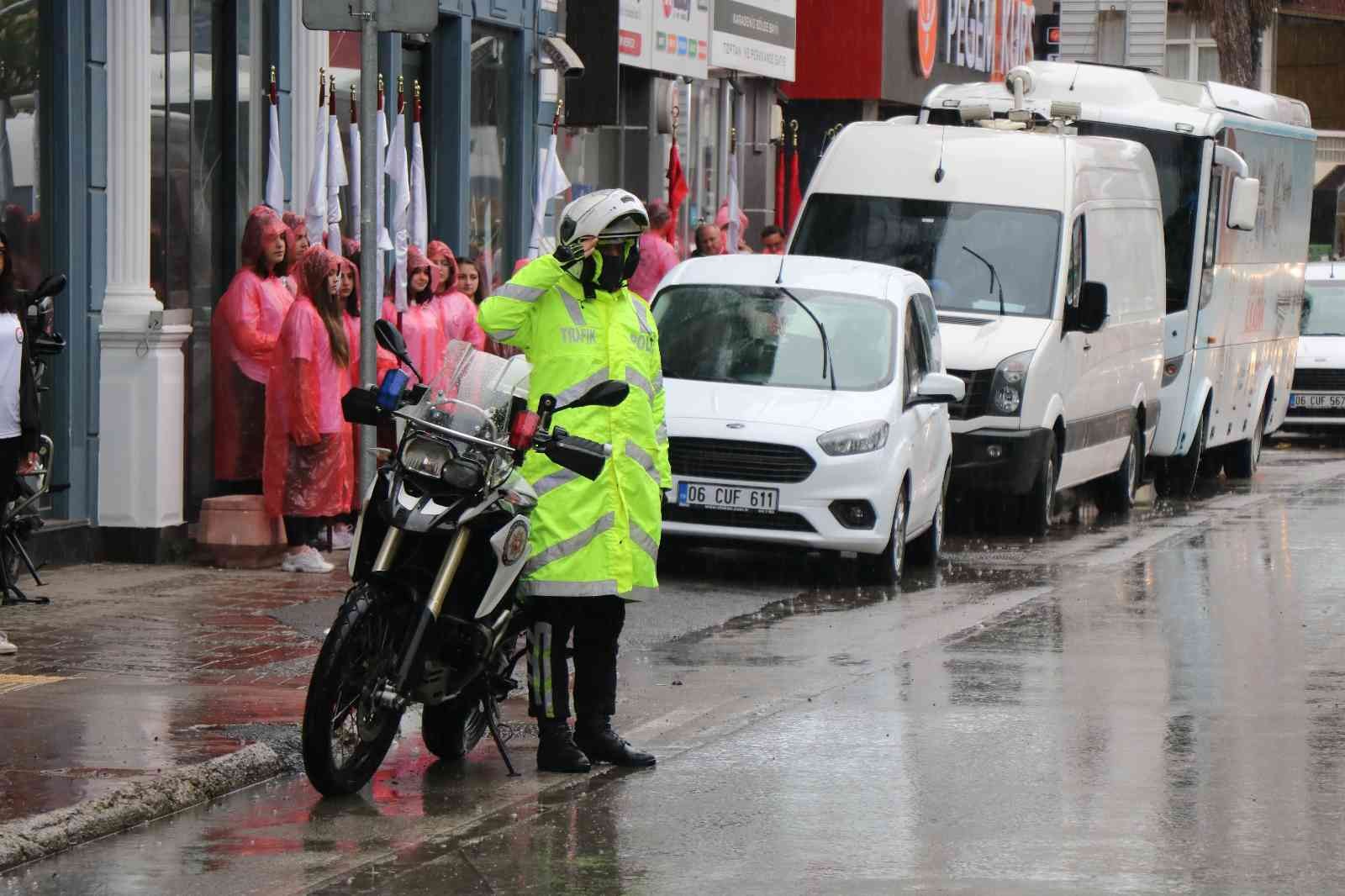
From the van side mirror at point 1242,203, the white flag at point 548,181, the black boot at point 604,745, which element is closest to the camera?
the black boot at point 604,745

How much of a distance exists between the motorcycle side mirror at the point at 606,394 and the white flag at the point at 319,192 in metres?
8.21

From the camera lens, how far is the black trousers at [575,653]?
8.37m

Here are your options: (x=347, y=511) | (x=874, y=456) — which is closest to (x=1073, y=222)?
(x=874, y=456)

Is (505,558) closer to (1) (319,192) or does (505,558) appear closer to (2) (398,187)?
(1) (319,192)

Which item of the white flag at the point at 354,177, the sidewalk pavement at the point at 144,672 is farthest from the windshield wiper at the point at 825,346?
the white flag at the point at 354,177

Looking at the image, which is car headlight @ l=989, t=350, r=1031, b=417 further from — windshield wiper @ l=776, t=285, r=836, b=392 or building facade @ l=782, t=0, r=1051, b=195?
building facade @ l=782, t=0, r=1051, b=195

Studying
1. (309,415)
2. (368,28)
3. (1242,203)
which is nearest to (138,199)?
(309,415)

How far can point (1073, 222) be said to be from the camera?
1770 centimetres

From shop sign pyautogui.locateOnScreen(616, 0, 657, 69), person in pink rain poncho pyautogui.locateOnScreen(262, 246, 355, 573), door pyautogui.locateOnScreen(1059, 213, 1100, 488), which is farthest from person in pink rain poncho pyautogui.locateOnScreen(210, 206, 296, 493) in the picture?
shop sign pyautogui.locateOnScreen(616, 0, 657, 69)

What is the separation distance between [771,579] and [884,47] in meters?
20.8

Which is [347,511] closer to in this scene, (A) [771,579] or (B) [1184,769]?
(A) [771,579]

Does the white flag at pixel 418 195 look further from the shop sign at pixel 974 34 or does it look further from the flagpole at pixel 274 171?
the shop sign at pixel 974 34

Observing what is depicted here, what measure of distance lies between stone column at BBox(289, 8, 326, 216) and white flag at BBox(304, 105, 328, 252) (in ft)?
0.49

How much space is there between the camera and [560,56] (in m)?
21.1
